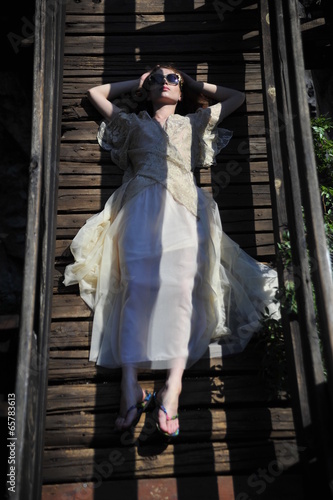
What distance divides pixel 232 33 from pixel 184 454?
389cm

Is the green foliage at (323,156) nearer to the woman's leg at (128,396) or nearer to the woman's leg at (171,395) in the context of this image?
the woman's leg at (171,395)

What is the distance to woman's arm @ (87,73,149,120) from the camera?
15.8 ft

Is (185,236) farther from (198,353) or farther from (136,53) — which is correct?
(136,53)

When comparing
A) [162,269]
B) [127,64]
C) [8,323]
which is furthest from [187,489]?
[127,64]

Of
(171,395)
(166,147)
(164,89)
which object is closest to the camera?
(171,395)

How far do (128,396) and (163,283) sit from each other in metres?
0.79

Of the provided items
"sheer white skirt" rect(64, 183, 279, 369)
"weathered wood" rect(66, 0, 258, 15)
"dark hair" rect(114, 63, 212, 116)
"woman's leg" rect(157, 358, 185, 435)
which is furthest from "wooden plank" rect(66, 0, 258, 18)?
"woman's leg" rect(157, 358, 185, 435)

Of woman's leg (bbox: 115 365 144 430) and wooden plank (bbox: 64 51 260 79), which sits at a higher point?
wooden plank (bbox: 64 51 260 79)

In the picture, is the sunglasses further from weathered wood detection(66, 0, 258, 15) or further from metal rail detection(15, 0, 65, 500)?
weathered wood detection(66, 0, 258, 15)

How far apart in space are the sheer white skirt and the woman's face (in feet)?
3.19

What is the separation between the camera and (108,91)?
4.87 metres

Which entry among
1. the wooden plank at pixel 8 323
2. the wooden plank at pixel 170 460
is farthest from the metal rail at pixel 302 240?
the wooden plank at pixel 8 323

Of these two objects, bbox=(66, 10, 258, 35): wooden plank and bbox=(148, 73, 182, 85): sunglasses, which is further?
bbox=(66, 10, 258, 35): wooden plank

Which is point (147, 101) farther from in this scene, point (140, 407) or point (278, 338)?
point (140, 407)
